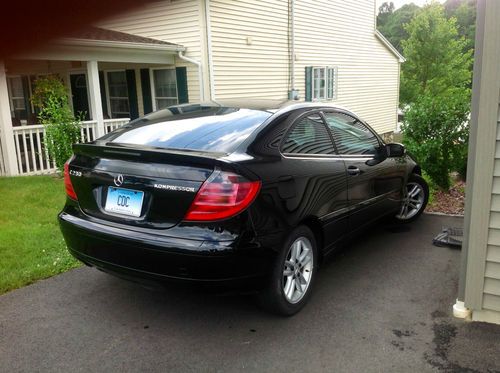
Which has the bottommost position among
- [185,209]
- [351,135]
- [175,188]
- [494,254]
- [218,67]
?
[494,254]

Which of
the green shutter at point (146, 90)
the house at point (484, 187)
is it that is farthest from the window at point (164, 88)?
the house at point (484, 187)

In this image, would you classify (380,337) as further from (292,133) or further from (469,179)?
(292,133)

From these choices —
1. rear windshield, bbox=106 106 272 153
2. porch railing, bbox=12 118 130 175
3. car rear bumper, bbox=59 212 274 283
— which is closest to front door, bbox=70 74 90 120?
porch railing, bbox=12 118 130 175

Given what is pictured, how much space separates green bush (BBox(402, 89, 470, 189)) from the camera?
6957mm

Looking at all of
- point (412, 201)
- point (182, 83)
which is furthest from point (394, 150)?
point (182, 83)

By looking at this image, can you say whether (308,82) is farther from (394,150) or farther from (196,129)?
(196,129)

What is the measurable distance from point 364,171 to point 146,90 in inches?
378

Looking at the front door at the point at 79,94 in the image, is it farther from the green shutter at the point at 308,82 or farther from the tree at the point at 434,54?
the tree at the point at 434,54

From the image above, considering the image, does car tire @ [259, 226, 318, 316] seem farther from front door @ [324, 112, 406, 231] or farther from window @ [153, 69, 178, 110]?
window @ [153, 69, 178, 110]

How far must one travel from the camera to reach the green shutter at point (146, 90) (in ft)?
42.0

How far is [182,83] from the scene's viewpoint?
12.1 metres

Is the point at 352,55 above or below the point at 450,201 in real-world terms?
above

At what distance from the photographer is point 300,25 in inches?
571

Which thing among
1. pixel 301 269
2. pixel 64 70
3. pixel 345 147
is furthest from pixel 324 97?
pixel 301 269
